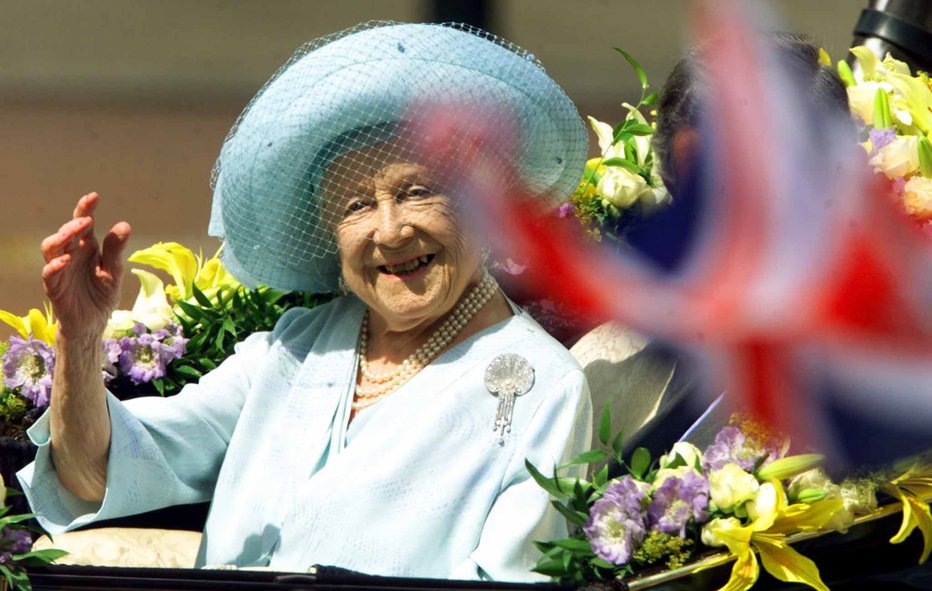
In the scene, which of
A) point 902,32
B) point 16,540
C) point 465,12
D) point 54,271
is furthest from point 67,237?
point 465,12

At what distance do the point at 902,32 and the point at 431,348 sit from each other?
4.03 feet

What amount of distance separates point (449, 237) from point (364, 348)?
30cm

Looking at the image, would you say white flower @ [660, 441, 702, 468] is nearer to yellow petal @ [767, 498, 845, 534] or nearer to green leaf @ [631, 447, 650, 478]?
green leaf @ [631, 447, 650, 478]

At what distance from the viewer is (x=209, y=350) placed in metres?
3.46

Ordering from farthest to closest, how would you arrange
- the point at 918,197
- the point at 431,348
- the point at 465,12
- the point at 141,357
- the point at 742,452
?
the point at 465,12
the point at 141,357
the point at 431,348
the point at 918,197
the point at 742,452

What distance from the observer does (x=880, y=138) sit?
2.89 meters

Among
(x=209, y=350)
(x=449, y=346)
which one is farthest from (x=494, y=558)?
(x=209, y=350)

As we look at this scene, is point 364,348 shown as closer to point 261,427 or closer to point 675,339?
point 261,427

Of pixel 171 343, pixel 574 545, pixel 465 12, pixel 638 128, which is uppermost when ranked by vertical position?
pixel 638 128

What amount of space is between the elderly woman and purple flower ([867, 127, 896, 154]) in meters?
0.45

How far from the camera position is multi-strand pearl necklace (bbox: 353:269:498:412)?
9.65 ft

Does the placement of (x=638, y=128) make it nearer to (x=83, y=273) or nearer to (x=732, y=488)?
(x=732, y=488)

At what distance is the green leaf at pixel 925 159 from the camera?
2867 millimetres

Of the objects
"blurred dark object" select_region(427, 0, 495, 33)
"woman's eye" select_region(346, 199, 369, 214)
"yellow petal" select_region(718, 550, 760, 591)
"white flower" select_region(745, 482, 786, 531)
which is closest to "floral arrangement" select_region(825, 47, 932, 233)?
"white flower" select_region(745, 482, 786, 531)
